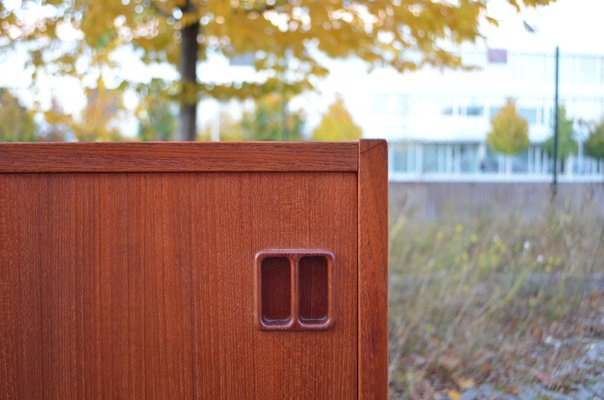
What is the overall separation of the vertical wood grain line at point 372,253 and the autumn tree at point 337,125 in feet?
22.4

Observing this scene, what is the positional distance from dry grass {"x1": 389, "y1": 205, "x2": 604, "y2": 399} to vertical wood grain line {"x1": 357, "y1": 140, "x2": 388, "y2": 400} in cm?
210

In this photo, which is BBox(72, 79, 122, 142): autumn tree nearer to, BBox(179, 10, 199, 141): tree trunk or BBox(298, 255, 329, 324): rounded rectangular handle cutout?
BBox(179, 10, 199, 141): tree trunk

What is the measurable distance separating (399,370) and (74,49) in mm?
3691

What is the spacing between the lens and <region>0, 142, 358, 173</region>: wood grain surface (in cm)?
154

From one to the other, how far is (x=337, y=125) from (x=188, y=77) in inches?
126

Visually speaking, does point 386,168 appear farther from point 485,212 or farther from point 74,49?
point 485,212

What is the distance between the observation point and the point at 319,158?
5.06 feet

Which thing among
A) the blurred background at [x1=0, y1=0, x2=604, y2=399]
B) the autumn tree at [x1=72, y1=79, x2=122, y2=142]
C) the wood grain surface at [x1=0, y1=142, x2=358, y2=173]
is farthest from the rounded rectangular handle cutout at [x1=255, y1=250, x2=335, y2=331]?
the autumn tree at [x1=72, y1=79, x2=122, y2=142]

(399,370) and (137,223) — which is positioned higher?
(137,223)

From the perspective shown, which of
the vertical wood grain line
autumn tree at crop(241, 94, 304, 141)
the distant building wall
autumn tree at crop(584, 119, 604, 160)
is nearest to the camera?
the vertical wood grain line

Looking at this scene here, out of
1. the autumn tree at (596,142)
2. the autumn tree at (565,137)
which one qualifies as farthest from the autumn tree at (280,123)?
the autumn tree at (596,142)

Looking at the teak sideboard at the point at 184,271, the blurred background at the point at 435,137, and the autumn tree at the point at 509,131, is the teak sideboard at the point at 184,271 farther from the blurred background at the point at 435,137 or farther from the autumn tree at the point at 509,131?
the autumn tree at the point at 509,131

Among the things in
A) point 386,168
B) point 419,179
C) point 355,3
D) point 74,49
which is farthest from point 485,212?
point 386,168

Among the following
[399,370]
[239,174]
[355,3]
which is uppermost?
[355,3]
